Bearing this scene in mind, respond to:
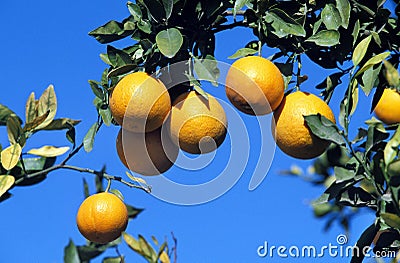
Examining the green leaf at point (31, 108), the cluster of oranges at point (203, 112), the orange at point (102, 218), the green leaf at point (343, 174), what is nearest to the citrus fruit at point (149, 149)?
the cluster of oranges at point (203, 112)

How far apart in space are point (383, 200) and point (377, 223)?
78 millimetres

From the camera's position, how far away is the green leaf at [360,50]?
1.49 metres

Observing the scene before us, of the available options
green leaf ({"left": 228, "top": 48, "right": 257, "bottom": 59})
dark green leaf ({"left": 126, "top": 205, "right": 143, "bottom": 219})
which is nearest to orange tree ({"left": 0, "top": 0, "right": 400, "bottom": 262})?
green leaf ({"left": 228, "top": 48, "right": 257, "bottom": 59})

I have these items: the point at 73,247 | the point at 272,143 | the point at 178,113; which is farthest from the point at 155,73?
the point at 73,247

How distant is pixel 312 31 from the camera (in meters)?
1.65

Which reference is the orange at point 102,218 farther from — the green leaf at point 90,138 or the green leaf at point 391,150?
the green leaf at point 391,150

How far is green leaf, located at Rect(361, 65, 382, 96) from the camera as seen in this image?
1538mm

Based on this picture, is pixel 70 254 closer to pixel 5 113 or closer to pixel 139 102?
pixel 139 102

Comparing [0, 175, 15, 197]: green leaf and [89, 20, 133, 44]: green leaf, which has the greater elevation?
[89, 20, 133, 44]: green leaf

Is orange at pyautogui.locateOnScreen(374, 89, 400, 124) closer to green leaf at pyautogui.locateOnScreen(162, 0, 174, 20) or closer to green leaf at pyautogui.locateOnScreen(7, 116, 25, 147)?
green leaf at pyautogui.locateOnScreen(162, 0, 174, 20)

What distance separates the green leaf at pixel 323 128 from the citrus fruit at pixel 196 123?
0.73 ft

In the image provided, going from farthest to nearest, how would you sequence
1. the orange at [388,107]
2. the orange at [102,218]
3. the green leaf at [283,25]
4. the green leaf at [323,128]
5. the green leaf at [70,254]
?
the orange at [102,218] → the orange at [388,107] → the green leaf at [283,25] → the green leaf at [323,128] → the green leaf at [70,254]

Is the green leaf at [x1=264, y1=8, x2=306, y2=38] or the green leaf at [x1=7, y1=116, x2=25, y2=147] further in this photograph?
the green leaf at [x1=7, y1=116, x2=25, y2=147]

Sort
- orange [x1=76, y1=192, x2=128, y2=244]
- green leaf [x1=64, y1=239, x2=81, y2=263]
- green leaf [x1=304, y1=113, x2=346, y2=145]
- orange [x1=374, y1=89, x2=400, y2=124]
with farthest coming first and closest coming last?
orange [x1=76, y1=192, x2=128, y2=244], orange [x1=374, y1=89, x2=400, y2=124], green leaf [x1=304, y1=113, x2=346, y2=145], green leaf [x1=64, y1=239, x2=81, y2=263]
